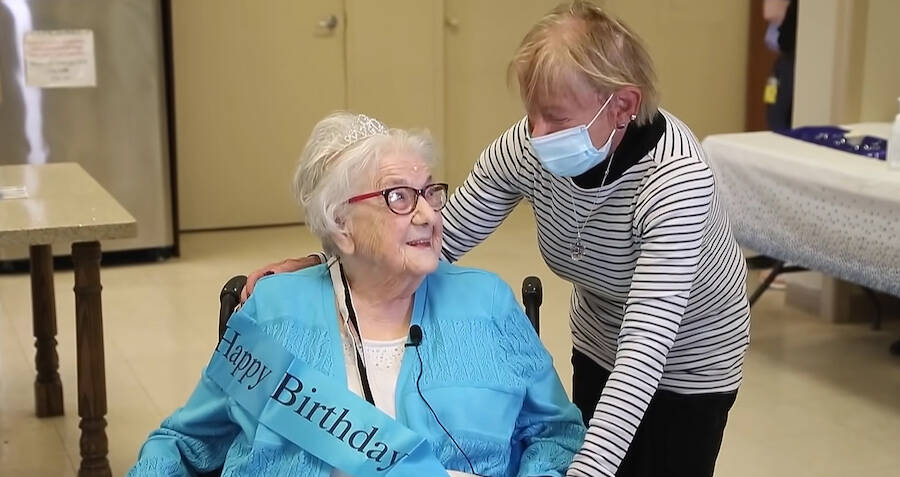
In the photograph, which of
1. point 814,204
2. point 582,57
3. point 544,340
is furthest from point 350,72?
point 582,57

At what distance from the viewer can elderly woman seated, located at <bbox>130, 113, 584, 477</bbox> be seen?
1.83 metres

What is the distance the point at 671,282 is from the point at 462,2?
15.1 feet

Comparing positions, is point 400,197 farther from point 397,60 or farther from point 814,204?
point 397,60

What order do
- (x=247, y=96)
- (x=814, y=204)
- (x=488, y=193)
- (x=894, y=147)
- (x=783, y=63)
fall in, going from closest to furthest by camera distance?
(x=488, y=193)
(x=894, y=147)
(x=814, y=204)
(x=783, y=63)
(x=247, y=96)

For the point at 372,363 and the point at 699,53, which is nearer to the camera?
the point at 372,363

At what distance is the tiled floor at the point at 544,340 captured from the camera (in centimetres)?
338

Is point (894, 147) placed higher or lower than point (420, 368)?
higher

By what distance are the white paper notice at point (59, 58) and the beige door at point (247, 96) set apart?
0.67 meters

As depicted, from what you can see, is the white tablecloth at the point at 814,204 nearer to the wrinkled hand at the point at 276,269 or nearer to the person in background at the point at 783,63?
the person in background at the point at 783,63

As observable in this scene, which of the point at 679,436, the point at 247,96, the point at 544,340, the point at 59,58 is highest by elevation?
the point at 59,58

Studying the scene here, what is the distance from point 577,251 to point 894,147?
1.94 m

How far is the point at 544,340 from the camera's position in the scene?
14.1 feet

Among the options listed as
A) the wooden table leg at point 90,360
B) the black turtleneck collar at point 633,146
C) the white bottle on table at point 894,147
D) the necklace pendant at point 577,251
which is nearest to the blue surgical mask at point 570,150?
the black turtleneck collar at point 633,146

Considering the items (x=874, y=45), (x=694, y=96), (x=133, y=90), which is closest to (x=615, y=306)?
(x=874, y=45)
